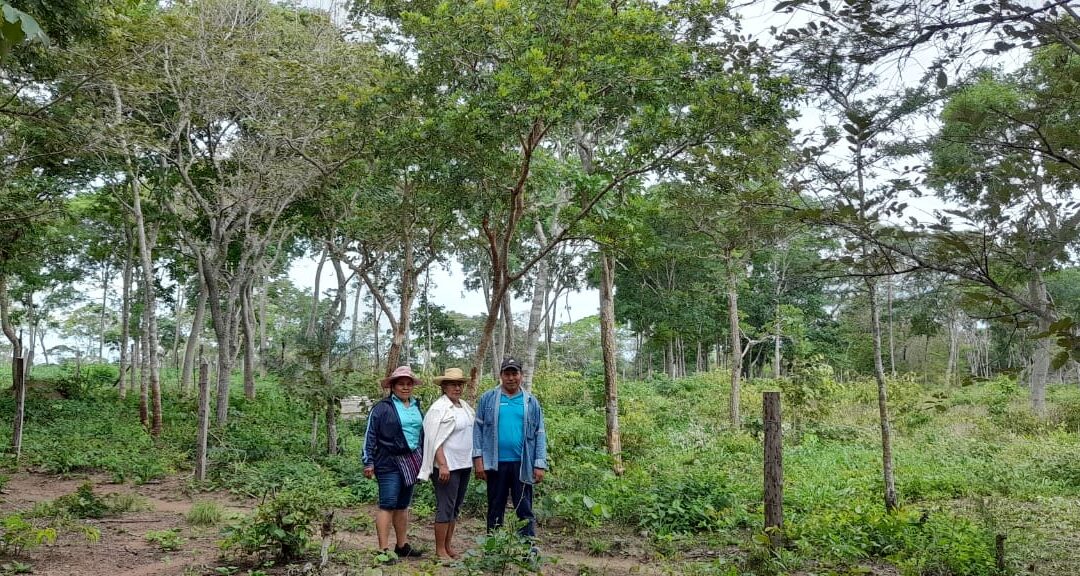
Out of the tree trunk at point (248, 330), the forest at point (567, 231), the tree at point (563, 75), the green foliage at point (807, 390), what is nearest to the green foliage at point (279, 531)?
the forest at point (567, 231)

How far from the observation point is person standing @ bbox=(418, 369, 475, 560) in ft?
17.8

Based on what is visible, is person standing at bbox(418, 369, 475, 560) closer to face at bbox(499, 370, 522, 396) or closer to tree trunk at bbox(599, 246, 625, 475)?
face at bbox(499, 370, 522, 396)

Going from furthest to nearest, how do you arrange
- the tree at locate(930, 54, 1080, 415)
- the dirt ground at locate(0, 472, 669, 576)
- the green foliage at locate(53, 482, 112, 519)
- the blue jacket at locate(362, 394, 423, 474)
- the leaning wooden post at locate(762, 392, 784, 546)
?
the green foliage at locate(53, 482, 112, 519), the leaning wooden post at locate(762, 392, 784, 546), the blue jacket at locate(362, 394, 423, 474), the dirt ground at locate(0, 472, 669, 576), the tree at locate(930, 54, 1080, 415)

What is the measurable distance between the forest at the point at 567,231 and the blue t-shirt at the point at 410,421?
36.7 inches

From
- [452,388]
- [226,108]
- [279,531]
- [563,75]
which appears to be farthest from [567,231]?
[226,108]

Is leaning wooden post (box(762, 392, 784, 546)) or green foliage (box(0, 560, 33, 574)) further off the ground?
leaning wooden post (box(762, 392, 784, 546))

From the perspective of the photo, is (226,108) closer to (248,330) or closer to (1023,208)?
(248,330)

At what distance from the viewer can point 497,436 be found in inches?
211

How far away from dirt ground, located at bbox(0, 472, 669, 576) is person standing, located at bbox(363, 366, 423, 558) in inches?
11.5

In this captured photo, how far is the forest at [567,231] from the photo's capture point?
2.92 metres

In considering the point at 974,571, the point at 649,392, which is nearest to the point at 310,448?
the point at 974,571

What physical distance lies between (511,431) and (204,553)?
2631 mm

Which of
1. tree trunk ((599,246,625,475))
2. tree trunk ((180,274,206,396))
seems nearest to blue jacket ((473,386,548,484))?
tree trunk ((599,246,625,475))

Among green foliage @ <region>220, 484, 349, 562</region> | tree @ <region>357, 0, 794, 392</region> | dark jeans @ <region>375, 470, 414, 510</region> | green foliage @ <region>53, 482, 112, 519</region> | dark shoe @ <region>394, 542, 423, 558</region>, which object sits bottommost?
dark shoe @ <region>394, 542, 423, 558</region>
